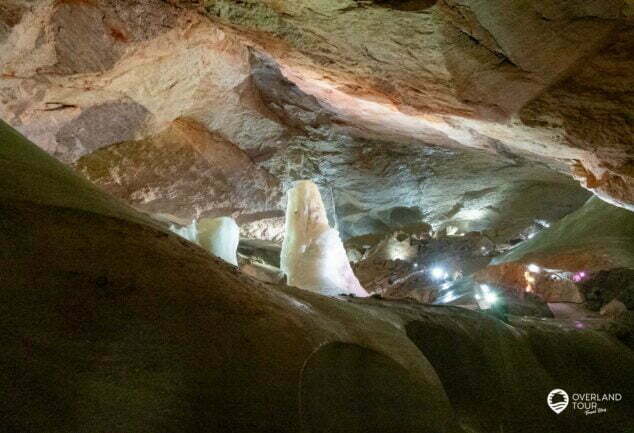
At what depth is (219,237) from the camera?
10867mm

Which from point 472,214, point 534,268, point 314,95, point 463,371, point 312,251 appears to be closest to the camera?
point 463,371

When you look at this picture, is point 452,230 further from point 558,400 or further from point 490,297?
point 558,400

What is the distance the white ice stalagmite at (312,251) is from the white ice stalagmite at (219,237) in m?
1.40

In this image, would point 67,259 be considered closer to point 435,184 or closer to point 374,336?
point 374,336

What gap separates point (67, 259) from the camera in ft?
6.81

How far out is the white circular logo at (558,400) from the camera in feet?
19.0

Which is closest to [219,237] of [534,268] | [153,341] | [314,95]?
[314,95]

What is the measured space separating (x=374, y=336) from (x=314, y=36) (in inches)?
167

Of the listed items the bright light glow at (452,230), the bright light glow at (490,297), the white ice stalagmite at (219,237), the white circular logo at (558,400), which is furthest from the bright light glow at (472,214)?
the white circular logo at (558,400)

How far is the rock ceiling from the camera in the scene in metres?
5.12

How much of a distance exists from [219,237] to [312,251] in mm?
2367

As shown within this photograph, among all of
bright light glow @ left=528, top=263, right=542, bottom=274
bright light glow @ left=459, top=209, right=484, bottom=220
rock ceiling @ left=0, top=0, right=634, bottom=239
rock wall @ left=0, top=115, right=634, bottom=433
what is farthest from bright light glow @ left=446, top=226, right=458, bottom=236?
rock wall @ left=0, top=115, right=634, bottom=433

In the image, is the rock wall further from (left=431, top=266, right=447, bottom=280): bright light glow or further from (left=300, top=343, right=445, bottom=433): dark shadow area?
(left=431, top=266, right=447, bottom=280): bright light glow

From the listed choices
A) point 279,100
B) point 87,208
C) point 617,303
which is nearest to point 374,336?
point 87,208
